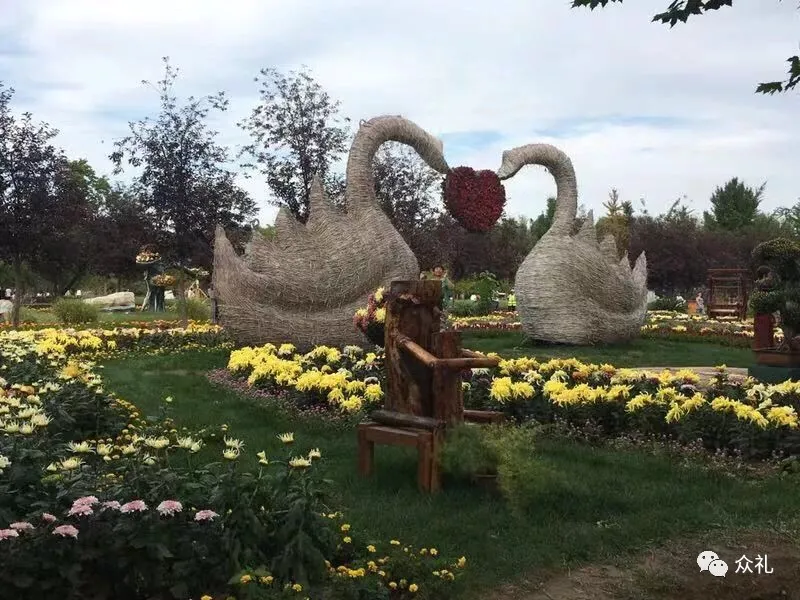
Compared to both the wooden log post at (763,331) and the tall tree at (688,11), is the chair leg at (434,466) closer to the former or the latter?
the tall tree at (688,11)

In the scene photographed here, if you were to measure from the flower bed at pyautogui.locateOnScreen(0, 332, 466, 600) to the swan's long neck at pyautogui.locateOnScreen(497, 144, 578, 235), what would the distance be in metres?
9.96

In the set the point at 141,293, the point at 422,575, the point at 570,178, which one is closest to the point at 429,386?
the point at 422,575

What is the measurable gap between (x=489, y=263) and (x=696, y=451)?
33.3 meters

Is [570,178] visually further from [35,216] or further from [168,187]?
[35,216]

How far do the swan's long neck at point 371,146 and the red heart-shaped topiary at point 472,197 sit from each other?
450 millimetres

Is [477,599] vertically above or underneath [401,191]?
underneath

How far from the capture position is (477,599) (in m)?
3.41

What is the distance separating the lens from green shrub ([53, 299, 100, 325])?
1906 centimetres

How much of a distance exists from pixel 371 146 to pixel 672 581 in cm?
898

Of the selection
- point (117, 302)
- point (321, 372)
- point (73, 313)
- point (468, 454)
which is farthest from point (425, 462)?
point (117, 302)

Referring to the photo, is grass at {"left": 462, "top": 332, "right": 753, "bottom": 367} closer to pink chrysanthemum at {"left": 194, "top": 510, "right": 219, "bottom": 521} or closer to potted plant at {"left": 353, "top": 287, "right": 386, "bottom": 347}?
potted plant at {"left": 353, "top": 287, "right": 386, "bottom": 347}

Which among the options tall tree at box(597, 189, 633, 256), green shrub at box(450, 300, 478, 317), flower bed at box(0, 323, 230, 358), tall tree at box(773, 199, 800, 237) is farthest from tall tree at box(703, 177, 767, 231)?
flower bed at box(0, 323, 230, 358)

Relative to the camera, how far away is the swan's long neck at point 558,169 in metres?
13.3

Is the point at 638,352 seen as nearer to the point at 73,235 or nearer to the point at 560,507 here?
the point at 560,507
